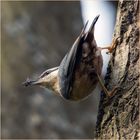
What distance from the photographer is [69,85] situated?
3463 millimetres

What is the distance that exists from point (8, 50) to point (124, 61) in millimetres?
2587

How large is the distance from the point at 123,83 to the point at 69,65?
0.46 meters

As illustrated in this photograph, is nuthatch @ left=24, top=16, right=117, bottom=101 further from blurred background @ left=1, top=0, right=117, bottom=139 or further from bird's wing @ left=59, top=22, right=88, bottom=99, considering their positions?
blurred background @ left=1, top=0, right=117, bottom=139

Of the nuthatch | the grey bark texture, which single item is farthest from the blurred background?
the nuthatch

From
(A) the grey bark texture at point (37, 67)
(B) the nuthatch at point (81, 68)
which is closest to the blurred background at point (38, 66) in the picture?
(A) the grey bark texture at point (37, 67)

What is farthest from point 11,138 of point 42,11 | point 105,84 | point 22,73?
point 105,84

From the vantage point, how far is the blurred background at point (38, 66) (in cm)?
514

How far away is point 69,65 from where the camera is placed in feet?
10.8

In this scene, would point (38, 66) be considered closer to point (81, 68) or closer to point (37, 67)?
point (37, 67)

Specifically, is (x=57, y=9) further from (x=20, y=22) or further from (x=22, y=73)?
(x=22, y=73)

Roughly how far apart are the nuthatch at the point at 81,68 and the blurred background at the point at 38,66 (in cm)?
157

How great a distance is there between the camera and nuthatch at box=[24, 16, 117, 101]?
3270mm

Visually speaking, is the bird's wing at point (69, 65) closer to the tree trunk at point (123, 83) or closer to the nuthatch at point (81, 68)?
the nuthatch at point (81, 68)

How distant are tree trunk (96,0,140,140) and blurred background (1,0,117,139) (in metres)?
1.91
